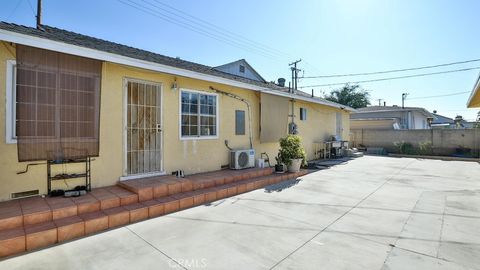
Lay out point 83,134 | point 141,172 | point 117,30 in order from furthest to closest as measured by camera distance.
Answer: point 117,30
point 141,172
point 83,134

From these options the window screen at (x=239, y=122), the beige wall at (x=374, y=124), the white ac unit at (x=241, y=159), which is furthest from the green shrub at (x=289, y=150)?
the beige wall at (x=374, y=124)

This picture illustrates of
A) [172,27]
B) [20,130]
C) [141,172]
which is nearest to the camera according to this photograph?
[20,130]

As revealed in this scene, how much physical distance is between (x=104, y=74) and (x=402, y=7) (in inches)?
426

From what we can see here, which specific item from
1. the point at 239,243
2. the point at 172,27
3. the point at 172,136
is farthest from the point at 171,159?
the point at 172,27

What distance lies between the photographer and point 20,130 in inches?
151

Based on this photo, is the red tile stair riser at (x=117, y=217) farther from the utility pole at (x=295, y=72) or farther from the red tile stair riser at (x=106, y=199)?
the utility pole at (x=295, y=72)

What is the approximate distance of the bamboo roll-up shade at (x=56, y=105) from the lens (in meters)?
3.85

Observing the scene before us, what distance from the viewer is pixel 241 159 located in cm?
728

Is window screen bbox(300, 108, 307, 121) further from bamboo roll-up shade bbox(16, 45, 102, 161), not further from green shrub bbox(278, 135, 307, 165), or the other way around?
bamboo roll-up shade bbox(16, 45, 102, 161)

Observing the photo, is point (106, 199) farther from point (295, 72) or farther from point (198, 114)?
point (295, 72)

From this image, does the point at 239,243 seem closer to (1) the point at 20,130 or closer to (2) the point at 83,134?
(2) the point at 83,134

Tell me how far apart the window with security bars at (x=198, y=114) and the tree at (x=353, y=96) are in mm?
28944

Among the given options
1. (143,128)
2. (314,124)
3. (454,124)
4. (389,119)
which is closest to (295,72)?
(314,124)

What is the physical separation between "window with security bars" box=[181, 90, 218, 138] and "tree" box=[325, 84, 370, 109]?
95.0 ft
